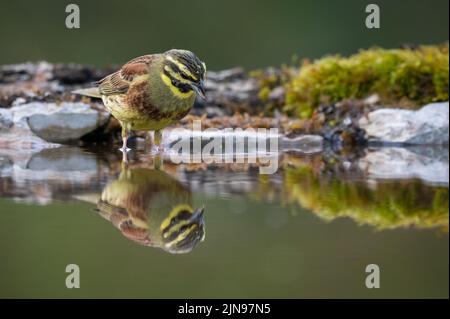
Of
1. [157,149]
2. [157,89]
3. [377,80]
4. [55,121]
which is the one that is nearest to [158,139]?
[157,149]

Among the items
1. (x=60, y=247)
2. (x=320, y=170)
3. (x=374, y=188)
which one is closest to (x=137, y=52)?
(x=320, y=170)

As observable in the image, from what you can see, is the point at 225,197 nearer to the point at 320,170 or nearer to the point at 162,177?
the point at 162,177

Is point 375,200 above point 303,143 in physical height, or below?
below

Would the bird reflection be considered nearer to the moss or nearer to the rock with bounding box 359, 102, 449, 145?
the rock with bounding box 359, 102, 449, 145

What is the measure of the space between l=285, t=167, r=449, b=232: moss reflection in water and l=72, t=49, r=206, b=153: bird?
135 centimetres

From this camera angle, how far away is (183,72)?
655 centimetres

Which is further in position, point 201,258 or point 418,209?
point 418,209

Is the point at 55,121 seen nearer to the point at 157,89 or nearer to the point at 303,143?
the point at 157,89

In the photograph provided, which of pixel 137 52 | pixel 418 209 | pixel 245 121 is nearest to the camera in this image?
pixel 418 209

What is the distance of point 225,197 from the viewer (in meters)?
4.95

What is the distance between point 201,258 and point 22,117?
16.7 ft

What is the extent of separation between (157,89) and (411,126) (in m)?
3.23

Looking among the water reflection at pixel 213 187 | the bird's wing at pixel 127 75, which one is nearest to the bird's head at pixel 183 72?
the bird's wing at pixel 127 75

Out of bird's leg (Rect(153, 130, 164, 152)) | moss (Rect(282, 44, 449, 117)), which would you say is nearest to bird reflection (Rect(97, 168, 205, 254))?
bird's leg (Rect(153, 130, 164, 152))
